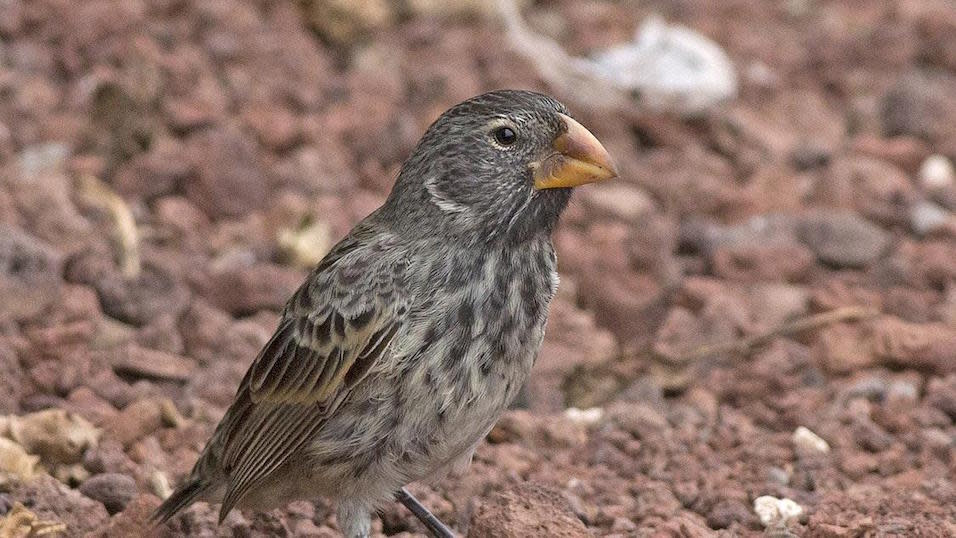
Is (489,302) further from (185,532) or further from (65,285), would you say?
(65,285)

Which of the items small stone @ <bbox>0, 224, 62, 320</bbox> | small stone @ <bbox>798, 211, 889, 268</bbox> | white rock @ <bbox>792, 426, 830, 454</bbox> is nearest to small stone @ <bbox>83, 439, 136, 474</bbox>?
small stone @ <bbox>0, 224, 62, 320</bbox>

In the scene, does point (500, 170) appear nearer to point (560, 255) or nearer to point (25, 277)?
point (25, 277)

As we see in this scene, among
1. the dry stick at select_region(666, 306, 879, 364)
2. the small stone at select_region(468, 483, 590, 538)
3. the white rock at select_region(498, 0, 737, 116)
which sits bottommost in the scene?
the small stone at select_region(468, 483, 590, 538)

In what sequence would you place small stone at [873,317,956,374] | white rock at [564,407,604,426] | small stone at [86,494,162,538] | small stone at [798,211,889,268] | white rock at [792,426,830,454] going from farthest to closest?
small stone at [798,211,889,268]
small stone at [873,317,956,374]
white rock at [564,407,604,426]
white rock at [792,426,830,454]
small stone at [86,494,162,538]

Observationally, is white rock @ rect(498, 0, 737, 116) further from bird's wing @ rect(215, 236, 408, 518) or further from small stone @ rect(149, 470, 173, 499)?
small stone @ rect(149, 470, 173, 499)

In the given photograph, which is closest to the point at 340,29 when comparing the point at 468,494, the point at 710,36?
the point at 710,36

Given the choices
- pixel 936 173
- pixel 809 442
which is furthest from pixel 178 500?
pixel 936 173

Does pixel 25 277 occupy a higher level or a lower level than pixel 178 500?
higher
